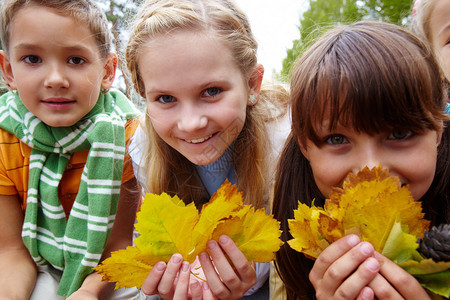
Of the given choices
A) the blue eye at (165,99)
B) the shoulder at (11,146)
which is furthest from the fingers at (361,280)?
the shoulder at (11,146)

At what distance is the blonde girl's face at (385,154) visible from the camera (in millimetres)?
1119

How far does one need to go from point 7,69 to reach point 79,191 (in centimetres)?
73

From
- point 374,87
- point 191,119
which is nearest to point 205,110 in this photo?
point 191,119

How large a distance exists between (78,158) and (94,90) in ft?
1.35

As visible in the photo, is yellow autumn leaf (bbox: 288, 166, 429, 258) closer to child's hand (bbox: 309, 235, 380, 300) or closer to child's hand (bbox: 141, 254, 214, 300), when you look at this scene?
child's hand (bbox: 309, 235, 380, 300)

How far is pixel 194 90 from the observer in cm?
146

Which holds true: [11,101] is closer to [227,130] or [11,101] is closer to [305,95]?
[227,130]

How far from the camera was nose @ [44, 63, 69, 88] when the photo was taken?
5.66ft

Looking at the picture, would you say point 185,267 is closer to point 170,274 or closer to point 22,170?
point 170,274

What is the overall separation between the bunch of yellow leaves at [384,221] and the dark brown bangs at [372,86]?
206 mm

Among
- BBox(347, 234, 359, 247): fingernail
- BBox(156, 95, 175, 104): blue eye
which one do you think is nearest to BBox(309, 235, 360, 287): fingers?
BBox(347, 234, 359, 247): fingernail

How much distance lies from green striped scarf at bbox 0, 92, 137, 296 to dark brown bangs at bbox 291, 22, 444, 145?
109 centimetres

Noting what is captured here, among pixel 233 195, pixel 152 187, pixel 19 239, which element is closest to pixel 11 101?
pixel 19 239

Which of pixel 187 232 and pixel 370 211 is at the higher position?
pixel 370 211
